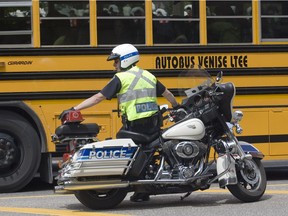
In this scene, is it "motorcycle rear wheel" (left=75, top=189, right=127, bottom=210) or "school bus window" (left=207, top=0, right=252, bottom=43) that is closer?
"motorcycle rear wheel" (left=75, top=189, right=127, bottom=210)

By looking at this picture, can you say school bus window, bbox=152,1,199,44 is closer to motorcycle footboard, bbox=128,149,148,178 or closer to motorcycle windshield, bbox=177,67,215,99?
motorcycle windshield, bbox=177,67,215,99

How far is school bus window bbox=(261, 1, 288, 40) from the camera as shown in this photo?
10586 mm

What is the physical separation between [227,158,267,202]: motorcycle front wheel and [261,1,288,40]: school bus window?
239 centimetres

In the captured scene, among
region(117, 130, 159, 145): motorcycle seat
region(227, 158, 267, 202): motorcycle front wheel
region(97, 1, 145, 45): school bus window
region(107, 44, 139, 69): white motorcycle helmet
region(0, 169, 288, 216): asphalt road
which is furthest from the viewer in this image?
region(97, 1, 145, 45): school bus window

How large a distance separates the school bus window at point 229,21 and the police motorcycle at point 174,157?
1.65 meters

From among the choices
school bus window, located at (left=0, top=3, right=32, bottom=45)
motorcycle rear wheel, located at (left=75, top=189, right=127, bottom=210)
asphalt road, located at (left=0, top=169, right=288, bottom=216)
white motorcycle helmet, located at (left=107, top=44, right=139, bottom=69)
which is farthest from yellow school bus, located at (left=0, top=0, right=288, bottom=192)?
motorcycle rear wheel, located at (left=75, top=189, right=127, bottom=210)

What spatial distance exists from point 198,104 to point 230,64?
1.87 m

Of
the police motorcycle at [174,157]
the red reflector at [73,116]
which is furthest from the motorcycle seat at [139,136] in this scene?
the red reflector at [73,116]

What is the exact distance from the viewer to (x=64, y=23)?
1005 centimetres

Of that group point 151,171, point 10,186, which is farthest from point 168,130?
point 10,186

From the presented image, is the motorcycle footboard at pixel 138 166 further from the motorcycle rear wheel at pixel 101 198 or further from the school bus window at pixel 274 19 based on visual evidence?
the school bus window at pixel 274 19

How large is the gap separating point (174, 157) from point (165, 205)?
1.84 ft

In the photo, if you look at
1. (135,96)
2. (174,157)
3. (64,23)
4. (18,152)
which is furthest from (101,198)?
(64,23)

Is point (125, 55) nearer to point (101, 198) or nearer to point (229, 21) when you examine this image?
point (101, 198)
